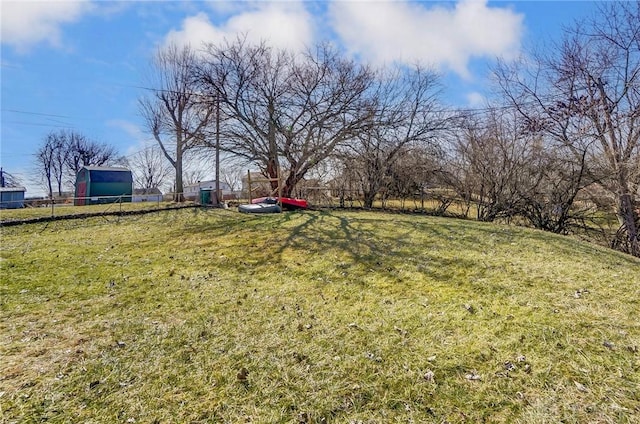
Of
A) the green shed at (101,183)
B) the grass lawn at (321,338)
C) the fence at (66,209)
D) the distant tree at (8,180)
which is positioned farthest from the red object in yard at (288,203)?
the distant tree at (8,180)

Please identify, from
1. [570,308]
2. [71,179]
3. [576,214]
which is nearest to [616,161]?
[576,214]

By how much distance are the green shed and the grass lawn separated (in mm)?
15272

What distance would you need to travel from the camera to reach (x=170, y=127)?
1559 centimetres

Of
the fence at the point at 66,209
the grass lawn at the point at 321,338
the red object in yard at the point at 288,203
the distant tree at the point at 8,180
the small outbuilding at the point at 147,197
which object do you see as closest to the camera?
the grass lawn at the point at 321,338

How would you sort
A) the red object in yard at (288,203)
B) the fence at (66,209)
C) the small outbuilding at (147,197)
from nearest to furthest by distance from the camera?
the fence at (66,209) < the red object in yard at (288,203) < the small outbuilding at (147,197)

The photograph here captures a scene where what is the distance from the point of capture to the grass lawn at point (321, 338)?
191 cm

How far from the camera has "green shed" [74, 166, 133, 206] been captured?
1812 cm

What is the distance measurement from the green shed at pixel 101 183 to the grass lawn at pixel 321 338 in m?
15.3

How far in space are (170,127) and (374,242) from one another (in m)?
13.4

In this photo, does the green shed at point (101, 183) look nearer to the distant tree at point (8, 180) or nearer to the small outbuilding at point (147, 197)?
the small outbuilding at point (147, 197)

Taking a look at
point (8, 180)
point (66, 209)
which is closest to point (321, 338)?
point (66, 209)

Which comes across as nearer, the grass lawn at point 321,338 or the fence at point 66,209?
the grass lawn at point 321,338

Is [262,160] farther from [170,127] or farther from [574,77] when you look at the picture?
[574,77]

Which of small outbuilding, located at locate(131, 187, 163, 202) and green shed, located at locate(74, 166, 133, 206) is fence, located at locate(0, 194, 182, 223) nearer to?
small outbuilding, located at locate(131, 187, 163, 202)
